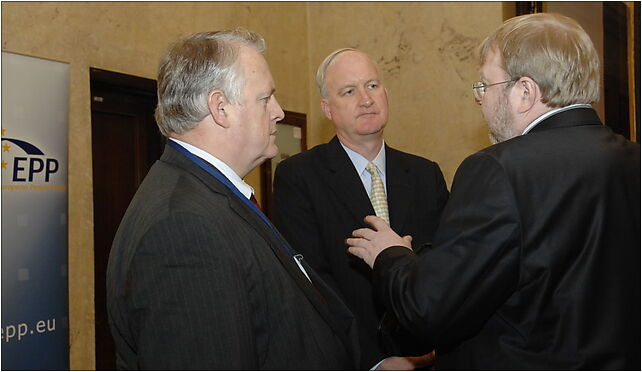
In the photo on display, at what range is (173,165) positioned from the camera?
1405 millimetres

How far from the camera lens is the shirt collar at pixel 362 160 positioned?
2.40m

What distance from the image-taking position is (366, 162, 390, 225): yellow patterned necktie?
90.4 inches

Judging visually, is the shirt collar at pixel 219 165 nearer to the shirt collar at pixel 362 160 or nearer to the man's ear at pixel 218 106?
the man's ear at pixel 218 106

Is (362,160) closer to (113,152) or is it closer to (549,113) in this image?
(549,113)

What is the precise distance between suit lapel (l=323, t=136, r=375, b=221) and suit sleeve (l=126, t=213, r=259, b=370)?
1.12 m

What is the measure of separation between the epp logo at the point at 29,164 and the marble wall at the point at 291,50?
0.24 meters

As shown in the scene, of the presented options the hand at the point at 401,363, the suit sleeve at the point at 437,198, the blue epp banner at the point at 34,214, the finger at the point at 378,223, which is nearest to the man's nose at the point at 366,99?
the suit sleeve at the point at 437,198

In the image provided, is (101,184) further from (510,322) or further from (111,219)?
(510,322)

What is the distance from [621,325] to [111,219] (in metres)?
3.00

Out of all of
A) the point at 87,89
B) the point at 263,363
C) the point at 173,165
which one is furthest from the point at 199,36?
the point at 87,89

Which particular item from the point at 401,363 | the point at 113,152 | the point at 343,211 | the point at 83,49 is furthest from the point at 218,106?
the point at 113,152

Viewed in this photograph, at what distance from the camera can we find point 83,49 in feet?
11.0

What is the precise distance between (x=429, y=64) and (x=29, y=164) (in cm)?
279

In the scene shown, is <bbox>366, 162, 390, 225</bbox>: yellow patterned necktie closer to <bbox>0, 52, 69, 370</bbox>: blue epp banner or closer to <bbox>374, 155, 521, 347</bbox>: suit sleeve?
<bbox>374, 155, 521, 347</bbox>: suit sleeve
